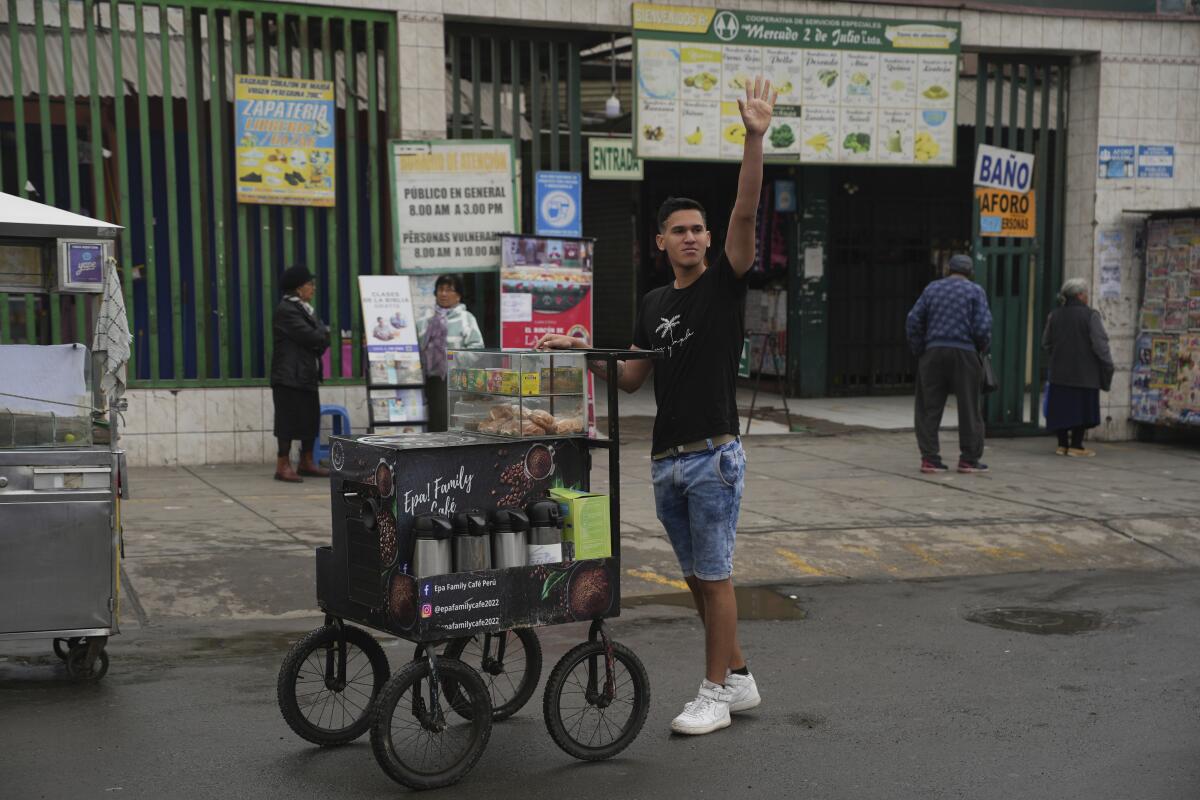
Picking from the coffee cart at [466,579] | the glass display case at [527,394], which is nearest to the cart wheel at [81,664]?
the coffee cart at [466,579]

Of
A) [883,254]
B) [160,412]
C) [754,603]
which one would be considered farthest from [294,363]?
[883,254]

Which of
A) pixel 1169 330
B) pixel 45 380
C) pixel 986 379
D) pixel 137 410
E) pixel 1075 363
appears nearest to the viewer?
pixel 45 380

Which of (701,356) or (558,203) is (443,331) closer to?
(558,203)

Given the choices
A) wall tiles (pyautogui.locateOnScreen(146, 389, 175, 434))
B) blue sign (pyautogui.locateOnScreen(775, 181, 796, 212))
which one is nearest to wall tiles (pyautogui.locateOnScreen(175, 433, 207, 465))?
wall tiles (pyautogui.locateOnScreen(146, 389, 175, 434))

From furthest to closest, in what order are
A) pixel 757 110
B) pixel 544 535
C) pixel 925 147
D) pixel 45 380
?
pixel 925 147 < pixel 45 380 < pixel 544 535 < pixel 757 110

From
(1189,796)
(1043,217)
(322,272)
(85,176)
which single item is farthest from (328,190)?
(1189,796)

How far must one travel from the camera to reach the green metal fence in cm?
1103

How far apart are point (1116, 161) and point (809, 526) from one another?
7.04 metres

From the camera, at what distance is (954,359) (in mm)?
11641

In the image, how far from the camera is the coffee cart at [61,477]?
18.7 feet

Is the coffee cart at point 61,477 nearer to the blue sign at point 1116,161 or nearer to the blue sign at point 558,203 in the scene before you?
the blue sign at point 558,203

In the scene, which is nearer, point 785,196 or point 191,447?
point 191,447

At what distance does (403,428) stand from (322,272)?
5.30ft

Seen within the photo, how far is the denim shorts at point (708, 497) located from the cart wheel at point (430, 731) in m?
0.99
